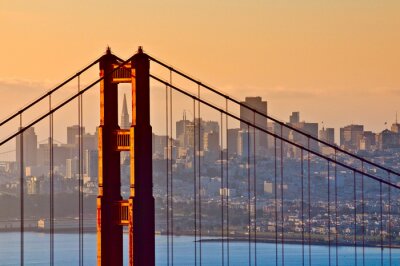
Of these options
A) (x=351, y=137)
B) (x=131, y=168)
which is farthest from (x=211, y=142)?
(x=131, y=168)

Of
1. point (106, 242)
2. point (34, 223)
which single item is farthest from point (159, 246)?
point (106, 242)

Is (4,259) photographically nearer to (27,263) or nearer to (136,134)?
(27,263)

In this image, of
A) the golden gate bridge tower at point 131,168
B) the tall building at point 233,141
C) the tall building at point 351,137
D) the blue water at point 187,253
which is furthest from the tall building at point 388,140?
the golden gate bridge tower at point 131,168

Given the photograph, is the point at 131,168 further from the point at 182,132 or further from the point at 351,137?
the point at 351,137

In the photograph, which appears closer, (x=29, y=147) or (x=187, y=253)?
(x=187, y=253)

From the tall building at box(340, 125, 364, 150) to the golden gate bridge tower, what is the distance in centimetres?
9359

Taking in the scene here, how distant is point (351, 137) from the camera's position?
13688cm

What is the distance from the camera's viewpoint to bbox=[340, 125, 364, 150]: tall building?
440 ft

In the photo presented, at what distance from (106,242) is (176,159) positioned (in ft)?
264

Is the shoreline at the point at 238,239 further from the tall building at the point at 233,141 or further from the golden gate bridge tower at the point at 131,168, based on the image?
the golden gate bridge tower at the point at 131,168

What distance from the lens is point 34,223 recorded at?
387 feet

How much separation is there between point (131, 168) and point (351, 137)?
9802 cm

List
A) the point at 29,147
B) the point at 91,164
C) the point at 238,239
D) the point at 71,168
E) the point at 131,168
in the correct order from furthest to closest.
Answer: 1. the point at 71,168
2. the point at 29,147
3. the point at 91,164
4. the point at 238,239
5. the point at 131,168

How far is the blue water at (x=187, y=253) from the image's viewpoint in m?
95.4
